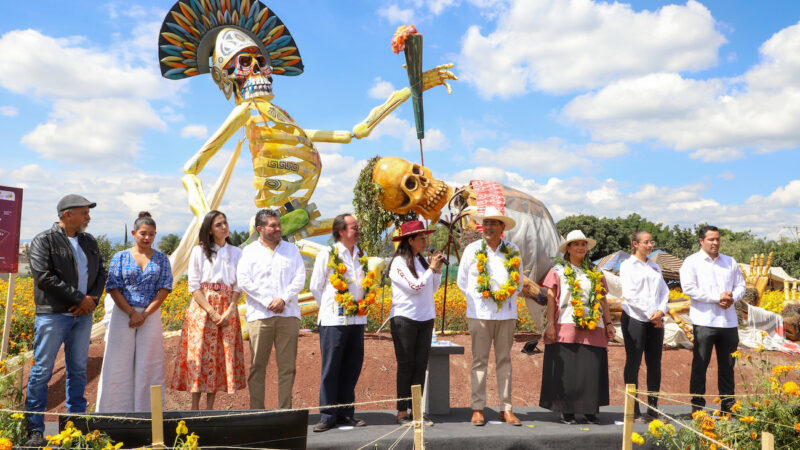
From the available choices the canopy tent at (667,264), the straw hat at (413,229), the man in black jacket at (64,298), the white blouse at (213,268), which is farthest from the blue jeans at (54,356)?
the canopy tent at (667,264)

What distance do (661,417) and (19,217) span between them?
649cm

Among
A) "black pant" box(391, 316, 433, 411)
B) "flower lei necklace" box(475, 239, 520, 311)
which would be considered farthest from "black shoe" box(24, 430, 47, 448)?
"flower lei necklace" box(475, 239, 520, 311)

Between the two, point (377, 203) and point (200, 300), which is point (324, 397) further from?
point (377, 203)

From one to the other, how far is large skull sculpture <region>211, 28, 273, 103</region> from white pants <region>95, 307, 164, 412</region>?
4098 mm

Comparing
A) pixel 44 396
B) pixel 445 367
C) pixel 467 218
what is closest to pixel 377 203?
pixel 467 218

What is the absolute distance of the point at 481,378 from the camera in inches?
207

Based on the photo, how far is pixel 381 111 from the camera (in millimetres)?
8906

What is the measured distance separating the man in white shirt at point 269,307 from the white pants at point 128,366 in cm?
82

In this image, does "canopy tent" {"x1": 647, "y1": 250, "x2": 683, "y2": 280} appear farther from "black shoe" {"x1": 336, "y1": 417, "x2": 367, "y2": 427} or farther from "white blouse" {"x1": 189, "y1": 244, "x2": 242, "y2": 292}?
"white blouse" {"x1": 189, "y1": 244, "x2": 242, "y2": 292}

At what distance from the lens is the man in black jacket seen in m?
4.58

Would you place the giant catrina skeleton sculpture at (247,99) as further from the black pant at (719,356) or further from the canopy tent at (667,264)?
the canopy tent at (667,264)

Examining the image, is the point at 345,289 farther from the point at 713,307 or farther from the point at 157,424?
the point at 713,307

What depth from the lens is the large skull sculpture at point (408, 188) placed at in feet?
25.6

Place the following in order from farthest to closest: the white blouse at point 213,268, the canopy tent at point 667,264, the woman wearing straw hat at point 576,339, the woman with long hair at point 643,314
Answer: the canopy tent at point 667,264 → the woman with long hair at point 643,314 → the woman wearing straw hat at point 576,339 → the white blouse at point 213,268
